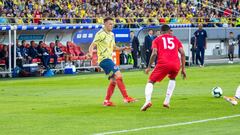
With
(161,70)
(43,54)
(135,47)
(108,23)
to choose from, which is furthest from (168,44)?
(135,47)

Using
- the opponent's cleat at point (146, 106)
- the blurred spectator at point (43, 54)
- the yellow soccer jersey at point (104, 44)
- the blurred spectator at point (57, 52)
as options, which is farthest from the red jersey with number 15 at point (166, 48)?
the blurred spectator at point (57, 52)

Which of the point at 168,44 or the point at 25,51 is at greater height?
the point at 168,44

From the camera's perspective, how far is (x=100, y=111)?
1766 centimetres

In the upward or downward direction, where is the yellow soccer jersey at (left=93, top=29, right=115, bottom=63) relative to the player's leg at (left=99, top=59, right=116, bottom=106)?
upward

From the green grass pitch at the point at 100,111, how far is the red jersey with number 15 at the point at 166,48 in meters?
1.16

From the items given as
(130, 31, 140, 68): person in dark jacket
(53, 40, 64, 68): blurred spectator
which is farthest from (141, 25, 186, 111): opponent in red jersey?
(130, 31, 140, 68): person in dark jacket

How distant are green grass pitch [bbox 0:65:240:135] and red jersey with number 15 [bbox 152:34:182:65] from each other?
3.81 feet

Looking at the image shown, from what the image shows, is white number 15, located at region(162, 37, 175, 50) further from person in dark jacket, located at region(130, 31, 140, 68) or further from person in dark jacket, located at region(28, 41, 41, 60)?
person in dark jacket, located at region(130, 31, 140, 68)

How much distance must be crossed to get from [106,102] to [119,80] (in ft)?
2.22

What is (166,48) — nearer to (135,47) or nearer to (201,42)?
(135,47)

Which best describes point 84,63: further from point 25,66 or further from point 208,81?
point 208,81

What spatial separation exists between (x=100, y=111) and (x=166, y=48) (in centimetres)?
216

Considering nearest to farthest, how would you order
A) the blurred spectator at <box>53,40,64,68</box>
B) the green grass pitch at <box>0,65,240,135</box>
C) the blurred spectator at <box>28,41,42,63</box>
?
the green grass pitch at <box>0,65,240,135</box> → the blurred spectator at <box>28,41,42,63</box> → the blurred spectator at <box>53,40,64,68</box>

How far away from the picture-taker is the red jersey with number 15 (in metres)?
17.8
